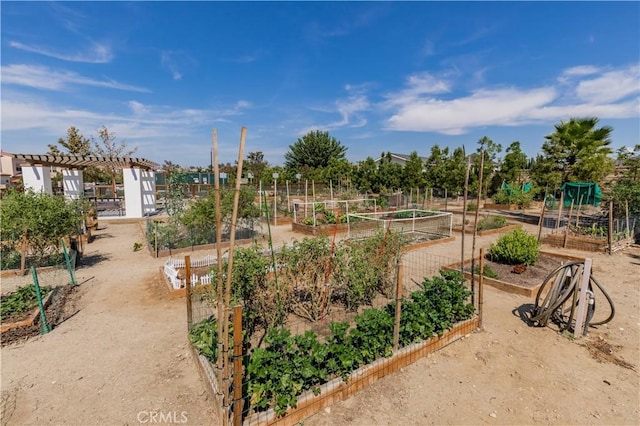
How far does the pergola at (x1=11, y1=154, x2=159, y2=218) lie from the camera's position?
13484mm

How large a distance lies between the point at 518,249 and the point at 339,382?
6009 millimetres

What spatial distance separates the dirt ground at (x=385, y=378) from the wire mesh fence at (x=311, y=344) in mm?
199

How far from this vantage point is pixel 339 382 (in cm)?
298

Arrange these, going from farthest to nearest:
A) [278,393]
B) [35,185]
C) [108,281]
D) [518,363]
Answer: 1. [35,185]
2. [108,281]
3. [518,363]
4. [278,393]

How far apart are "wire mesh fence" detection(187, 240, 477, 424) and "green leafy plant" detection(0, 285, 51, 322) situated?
244 cm

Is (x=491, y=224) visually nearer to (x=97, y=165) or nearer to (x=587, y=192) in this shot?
(x=587, y=192)

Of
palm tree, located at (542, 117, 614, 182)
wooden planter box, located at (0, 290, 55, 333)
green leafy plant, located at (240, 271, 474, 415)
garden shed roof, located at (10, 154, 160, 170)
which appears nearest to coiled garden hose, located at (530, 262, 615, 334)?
green leafy plant, located at (240, 271, 474, 415)

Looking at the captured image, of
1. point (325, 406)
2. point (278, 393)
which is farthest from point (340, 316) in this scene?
point (278, 393)

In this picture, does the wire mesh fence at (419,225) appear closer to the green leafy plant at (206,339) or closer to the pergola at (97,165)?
the green leafy plant at (206,339)

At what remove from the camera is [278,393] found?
104 inches

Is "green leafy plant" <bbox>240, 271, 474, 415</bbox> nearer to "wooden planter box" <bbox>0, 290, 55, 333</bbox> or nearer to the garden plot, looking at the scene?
"wooden planter box" <bbox>0, 290, 55, 333</bbox>

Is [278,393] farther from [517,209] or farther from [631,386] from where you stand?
[517,209]

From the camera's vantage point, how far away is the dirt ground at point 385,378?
2.83 m

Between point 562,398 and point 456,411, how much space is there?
1156 millimetres
